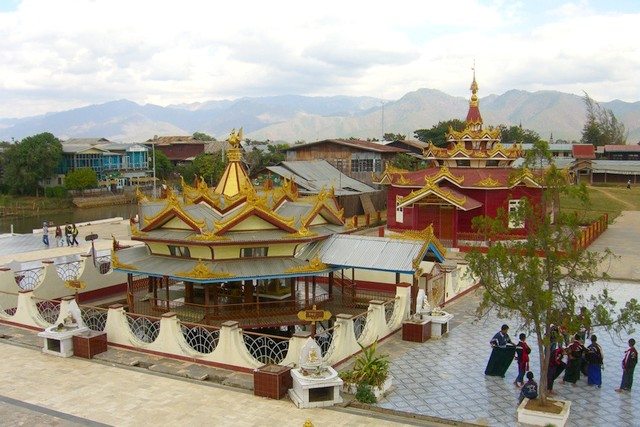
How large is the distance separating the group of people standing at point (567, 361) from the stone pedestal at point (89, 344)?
8.79 metres

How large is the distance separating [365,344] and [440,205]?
18359 mm

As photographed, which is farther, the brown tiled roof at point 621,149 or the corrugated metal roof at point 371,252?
the brown tiled roof at point 621,149

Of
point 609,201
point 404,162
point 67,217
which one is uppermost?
point 404,162

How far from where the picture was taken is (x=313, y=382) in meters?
11.2

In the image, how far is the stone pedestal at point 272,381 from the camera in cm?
1164

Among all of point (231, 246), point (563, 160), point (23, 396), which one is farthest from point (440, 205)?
point (563, 160)

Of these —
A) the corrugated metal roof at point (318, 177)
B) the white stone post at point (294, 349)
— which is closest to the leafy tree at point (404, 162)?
the corrugated metal roof at point (318, 177)

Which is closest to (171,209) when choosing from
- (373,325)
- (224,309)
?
(224,309)

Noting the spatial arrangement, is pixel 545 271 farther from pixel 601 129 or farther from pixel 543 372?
pixel 601 129

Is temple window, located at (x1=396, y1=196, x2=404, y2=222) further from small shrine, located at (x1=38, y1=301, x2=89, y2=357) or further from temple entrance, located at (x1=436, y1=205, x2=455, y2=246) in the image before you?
small shrine, located at (x1=38, y1=301, x2=89, y2=357)

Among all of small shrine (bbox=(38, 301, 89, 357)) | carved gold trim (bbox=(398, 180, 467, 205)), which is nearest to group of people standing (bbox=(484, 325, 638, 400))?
small shrine (bbox=(38, 301, 89, 357))

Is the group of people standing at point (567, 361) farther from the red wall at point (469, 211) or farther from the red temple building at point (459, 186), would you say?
the red wall at point (469, 211)

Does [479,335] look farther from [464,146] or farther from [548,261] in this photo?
[464,146]

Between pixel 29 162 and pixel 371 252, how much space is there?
6032 centimetres
